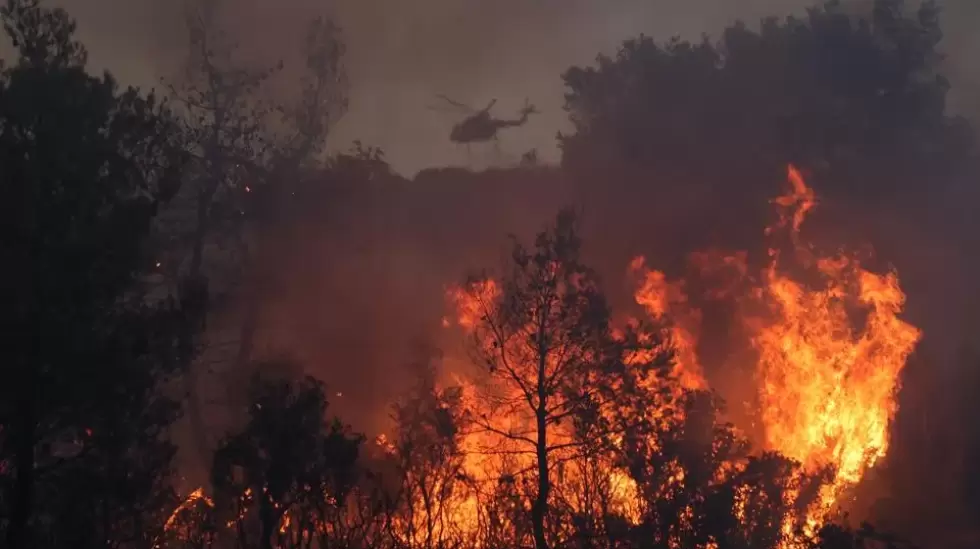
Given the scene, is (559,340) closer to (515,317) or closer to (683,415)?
(515,317)

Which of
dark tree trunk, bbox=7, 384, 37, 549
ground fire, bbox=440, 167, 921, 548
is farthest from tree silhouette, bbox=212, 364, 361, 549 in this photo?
ground fire, bbox=440, 167, 921, 548

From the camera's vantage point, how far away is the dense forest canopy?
37.0ft

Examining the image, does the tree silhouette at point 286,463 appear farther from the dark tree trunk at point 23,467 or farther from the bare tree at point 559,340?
the bare tree at point 559,340

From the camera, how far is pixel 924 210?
31.3 m

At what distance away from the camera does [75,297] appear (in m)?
11.2

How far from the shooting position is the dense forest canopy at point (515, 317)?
1127cm

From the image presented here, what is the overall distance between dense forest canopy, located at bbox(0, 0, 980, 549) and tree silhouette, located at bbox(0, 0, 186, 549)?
5 cm

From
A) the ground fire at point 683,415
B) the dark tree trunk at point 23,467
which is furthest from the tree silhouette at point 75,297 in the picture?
the ground fire at point 683,415

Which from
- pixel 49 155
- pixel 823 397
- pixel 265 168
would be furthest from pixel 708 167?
pixel 49 155

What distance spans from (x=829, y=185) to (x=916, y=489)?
11084mm

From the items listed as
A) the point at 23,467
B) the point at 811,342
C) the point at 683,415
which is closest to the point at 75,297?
the point at 23,467

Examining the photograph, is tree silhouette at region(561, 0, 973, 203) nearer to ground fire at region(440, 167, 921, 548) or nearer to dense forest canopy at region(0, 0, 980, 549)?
dense forest canopy at region(0, 0, 980, 549)

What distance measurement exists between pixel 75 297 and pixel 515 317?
6937 mm

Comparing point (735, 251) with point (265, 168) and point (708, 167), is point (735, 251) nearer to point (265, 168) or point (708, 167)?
point (708, 167)
